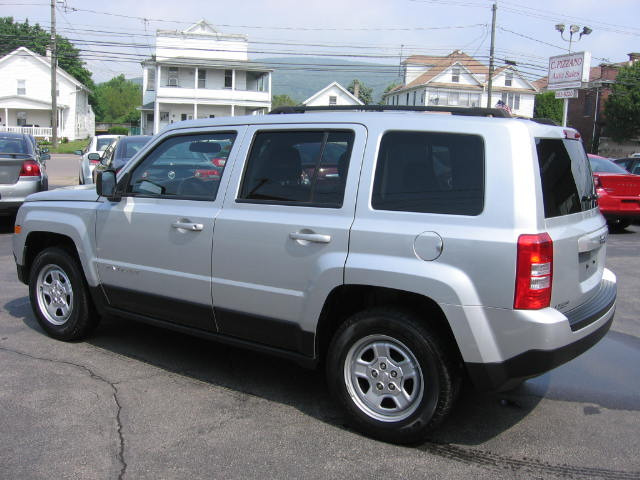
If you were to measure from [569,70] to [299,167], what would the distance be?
2309 cm

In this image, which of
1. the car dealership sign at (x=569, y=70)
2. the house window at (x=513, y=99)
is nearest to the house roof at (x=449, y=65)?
the house window at (x=513, y=99)

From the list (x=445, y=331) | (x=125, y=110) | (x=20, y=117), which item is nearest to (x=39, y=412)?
(x=445, y=331)

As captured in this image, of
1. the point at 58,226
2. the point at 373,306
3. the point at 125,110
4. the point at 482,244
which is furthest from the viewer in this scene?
the point at 125,110

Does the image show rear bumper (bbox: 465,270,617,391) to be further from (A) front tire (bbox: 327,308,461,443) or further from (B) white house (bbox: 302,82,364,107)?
(B) white house (bbox: 302,82,364,107)

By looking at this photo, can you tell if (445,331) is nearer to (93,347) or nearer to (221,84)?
(93,347)

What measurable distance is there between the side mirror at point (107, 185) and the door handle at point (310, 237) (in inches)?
Result: 68.4

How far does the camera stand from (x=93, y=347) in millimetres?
5348

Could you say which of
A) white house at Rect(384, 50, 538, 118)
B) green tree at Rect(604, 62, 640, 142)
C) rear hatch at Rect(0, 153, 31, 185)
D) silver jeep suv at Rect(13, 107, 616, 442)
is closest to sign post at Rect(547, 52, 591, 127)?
rear hatch at Rect(0, 153, 31, 185)

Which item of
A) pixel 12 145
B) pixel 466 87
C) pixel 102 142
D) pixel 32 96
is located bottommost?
pixel 12 145

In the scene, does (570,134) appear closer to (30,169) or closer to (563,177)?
(563,177)

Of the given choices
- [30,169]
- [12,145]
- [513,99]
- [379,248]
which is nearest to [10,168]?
[30,169]

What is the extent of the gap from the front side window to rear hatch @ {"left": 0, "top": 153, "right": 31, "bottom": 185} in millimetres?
6764

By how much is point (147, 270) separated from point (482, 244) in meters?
2.52

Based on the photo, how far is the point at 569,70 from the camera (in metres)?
24.2
